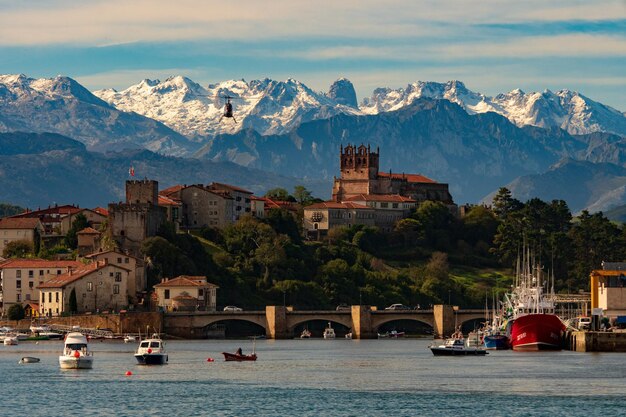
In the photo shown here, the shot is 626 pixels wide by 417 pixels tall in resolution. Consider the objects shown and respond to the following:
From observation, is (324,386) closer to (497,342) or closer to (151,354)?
(151,354)

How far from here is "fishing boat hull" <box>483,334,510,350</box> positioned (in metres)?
178

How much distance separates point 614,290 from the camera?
602ft

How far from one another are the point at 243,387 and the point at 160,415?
20.4m

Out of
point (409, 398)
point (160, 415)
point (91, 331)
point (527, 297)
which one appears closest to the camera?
point (160, 415)

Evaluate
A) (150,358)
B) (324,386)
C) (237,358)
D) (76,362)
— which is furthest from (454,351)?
(324,386)

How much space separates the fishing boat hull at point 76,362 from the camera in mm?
139500

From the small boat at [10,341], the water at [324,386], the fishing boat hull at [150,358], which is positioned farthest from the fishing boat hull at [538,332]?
the small boat at [10,341]

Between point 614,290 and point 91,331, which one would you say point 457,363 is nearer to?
point 614,290

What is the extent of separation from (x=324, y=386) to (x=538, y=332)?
2079 inches

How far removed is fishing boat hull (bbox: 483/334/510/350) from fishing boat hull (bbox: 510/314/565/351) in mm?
4545

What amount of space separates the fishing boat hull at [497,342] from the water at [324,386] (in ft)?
36.0

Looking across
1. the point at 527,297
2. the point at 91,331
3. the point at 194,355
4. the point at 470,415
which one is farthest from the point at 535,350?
the point at 470,415

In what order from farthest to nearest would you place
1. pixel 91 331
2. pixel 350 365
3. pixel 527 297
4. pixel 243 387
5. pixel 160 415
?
pixel 91 331 → pixel 527 297 → pixel 350 365 → pixel 243 387 → pixel 160 415

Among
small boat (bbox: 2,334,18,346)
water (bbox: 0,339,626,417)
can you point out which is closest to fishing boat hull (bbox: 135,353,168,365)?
water (bbox: 0,339,626,417)
